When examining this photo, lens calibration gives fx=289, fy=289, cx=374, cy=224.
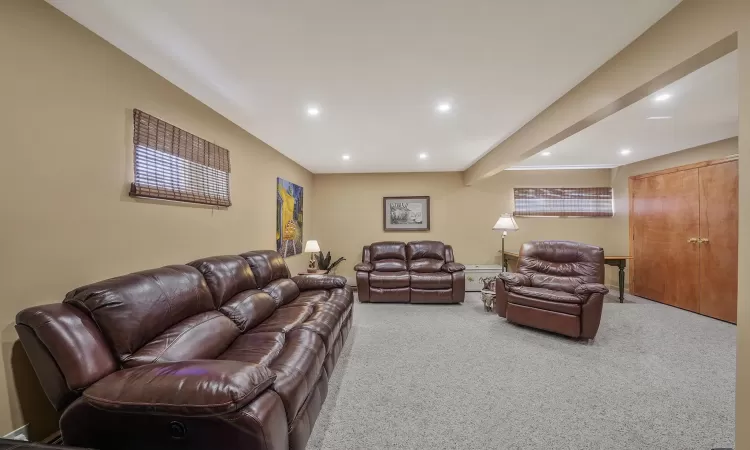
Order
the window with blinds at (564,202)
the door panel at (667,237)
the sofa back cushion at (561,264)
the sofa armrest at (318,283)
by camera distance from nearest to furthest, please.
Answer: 1. the sofa armrest at (318,283)
2. the sofa back cushion at (561,264)
3. the door panel at (667,237)
4. the window with blinds at (564,202)

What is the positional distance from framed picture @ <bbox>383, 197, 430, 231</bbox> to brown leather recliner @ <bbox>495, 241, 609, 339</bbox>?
216cm

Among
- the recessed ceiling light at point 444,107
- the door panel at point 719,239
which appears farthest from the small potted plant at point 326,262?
the door panel at point 719,239

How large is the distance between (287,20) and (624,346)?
3.99 meters

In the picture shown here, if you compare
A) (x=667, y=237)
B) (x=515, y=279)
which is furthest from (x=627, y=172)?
(x=515, y=279)

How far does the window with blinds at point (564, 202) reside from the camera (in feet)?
18.2

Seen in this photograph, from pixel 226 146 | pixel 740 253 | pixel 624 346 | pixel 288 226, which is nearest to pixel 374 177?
pixel 288 226

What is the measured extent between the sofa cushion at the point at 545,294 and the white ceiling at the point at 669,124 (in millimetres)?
1907

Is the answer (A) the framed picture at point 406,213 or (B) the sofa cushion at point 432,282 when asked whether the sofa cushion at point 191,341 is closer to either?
(B) the sofa cushion at point 432,282

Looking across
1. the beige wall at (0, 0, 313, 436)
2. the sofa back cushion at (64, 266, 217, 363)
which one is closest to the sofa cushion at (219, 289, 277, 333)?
the sofa back cushion at (64, 266, 217, 363)

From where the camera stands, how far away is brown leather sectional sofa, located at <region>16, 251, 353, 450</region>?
108cm

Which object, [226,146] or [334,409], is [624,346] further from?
[226,146]

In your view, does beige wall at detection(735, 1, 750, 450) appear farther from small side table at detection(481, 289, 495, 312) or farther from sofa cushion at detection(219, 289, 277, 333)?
A: small side table at detection(481, 289, 495, 312)

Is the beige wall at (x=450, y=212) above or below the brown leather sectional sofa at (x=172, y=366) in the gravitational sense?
above

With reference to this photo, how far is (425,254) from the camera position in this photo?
5.21m
